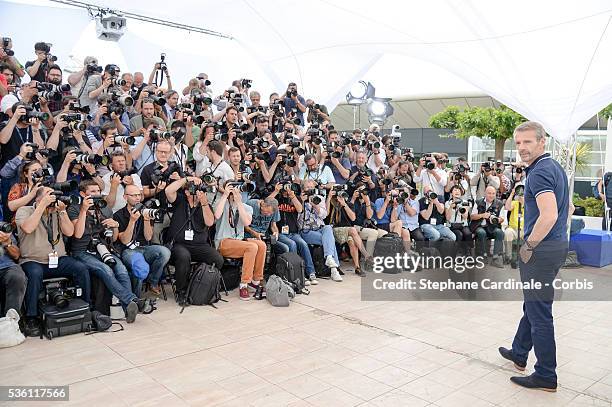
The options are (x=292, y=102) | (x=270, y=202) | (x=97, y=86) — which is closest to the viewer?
(x=270, y=202)

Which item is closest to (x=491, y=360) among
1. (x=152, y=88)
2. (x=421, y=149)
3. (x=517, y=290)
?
(x=517, y=290)

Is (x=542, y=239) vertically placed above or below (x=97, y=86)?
below

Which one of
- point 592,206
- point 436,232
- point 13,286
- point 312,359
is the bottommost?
point 312,359

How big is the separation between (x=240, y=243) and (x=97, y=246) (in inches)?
58.3

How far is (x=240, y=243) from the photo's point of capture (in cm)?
548

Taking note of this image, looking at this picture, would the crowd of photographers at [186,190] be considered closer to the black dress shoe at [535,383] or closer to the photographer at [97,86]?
the photographer at [97,86]

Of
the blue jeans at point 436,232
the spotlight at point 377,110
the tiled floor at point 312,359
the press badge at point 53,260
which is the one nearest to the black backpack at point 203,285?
the tiled floor at point 312,359

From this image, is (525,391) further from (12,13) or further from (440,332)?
(12,13)

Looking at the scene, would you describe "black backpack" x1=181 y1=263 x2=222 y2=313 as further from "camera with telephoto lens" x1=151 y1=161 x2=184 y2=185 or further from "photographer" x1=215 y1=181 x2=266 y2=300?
"camera with telephoto lens" x1=151 y1=161 x2=184 y2=185

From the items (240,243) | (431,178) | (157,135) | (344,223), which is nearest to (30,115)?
(157,135)

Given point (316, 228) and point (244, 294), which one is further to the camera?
point (316, 228)

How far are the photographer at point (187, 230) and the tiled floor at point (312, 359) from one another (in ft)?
1.27

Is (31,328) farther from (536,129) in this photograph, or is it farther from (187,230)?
(536,129)

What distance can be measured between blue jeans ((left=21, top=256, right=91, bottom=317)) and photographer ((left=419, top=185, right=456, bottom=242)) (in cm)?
451
